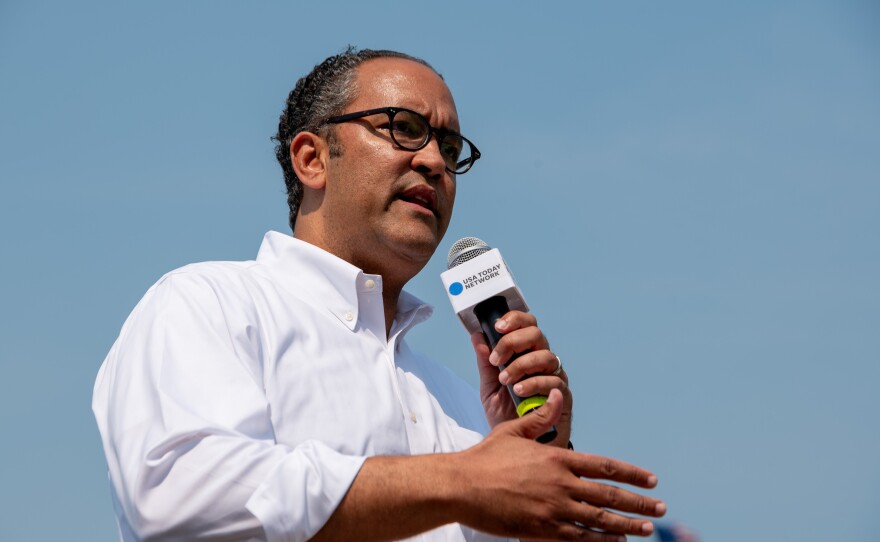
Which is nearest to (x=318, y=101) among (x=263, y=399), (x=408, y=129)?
(x=408, y=129)

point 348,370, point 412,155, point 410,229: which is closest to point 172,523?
point 348,370

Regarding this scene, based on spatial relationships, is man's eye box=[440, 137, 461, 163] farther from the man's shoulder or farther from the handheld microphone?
the man's shoulder

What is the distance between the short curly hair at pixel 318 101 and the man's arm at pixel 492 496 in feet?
7.18

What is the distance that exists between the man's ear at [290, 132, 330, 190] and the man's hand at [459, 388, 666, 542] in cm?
217

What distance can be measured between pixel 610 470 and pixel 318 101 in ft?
8.97

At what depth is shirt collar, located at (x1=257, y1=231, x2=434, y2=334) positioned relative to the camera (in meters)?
4.38

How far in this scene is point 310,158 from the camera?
509cm

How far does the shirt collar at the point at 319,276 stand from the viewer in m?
4.38

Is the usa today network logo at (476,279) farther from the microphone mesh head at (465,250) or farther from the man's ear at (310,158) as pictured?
the man's ear at (310,158)

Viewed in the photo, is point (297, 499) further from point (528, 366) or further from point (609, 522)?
point (528, 366)

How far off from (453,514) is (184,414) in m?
0.86

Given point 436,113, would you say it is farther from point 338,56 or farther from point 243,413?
point 243,413

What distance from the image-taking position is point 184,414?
318cm

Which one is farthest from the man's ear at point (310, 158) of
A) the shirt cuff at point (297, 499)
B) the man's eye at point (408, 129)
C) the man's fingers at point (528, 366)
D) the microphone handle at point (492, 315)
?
the shirt cuff at point (297, 499)
